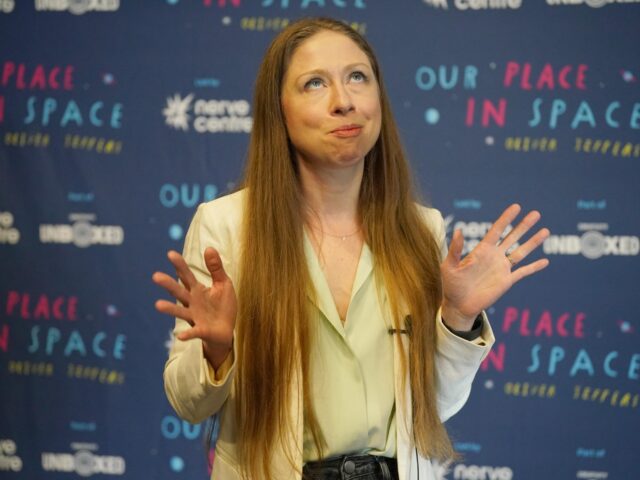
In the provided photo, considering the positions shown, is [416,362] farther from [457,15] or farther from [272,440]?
[457,15]

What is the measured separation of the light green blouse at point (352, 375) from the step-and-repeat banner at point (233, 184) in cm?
172

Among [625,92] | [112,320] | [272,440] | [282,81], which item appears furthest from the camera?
[112,320]

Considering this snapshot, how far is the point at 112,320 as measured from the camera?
3.55 metres

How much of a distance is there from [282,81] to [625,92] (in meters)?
1.96

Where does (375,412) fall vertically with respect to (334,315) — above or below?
below

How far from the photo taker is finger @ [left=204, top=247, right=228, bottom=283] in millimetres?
1497

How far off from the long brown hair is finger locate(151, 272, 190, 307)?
0.22 metres

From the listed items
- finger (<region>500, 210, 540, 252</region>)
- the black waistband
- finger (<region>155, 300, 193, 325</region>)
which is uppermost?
finger (<region>500, 210, 540, 252</region>)

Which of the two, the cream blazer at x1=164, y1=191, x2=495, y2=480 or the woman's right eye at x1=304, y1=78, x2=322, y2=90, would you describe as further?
the woman's right eye at x1=304, y1=78, x2=322, y2=90

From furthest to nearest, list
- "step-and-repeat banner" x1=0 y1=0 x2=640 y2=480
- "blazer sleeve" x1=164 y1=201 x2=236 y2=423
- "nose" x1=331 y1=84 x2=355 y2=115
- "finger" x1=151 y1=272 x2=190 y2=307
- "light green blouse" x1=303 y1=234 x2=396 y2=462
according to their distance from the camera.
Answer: "step-and-repeat banner" x1=0 y1=0 x2=640 y2=480 → "nose" x1=331 y1=84 x2=355 y2=115 → "light green blouse" x1=303 y1=234 x2=396 y2=462 → "blazer sleeve" x1=164 y1=201 x2=236 y2=423 → "finger" x1=151 y1=272 x2=190 y2=307

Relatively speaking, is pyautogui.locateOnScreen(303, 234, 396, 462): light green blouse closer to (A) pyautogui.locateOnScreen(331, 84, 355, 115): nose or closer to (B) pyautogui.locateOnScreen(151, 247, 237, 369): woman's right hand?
(B) pyautogui.locateOnScreen(151, 247, 237, 369): woman's right hand

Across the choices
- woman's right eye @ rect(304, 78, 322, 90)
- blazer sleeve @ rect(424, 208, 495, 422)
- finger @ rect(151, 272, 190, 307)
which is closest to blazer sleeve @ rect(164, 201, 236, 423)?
finger @ rect(151, 272, 190, 307)

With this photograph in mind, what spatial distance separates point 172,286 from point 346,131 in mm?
527

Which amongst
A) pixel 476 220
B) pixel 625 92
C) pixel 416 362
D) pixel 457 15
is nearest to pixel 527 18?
pixel 457 15
